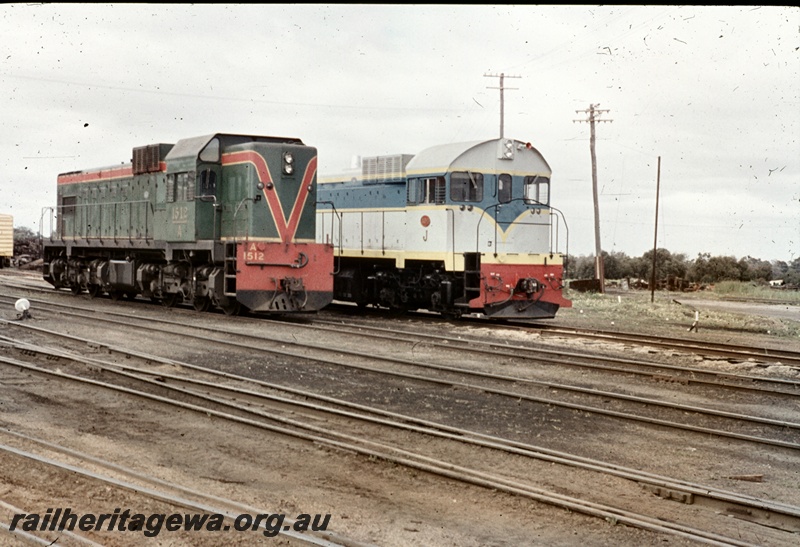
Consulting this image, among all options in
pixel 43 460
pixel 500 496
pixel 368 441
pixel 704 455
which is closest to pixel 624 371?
pixel 704 455

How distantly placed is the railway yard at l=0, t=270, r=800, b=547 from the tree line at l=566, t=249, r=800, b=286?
31.2 m

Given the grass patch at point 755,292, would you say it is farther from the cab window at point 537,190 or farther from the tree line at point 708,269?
the cab window at point 537,190

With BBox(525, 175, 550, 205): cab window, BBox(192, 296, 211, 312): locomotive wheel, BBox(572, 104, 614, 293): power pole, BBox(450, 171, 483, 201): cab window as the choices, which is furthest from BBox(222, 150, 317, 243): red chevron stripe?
BBox(572, 104, 614, 293): power pole

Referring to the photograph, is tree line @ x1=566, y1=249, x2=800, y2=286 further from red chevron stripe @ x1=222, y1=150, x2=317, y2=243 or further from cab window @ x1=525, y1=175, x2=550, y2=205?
red chevron stripe @ x1=222, y1=150, x2=317, y2=243

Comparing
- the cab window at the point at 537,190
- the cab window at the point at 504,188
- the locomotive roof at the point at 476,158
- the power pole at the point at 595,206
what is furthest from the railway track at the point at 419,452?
the power pole at the point at 595,206

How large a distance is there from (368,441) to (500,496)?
1737 mm

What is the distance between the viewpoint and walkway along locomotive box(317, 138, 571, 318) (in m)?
17.5

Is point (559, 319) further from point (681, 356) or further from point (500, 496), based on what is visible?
point (500, 496)

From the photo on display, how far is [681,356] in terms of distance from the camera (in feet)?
44.1

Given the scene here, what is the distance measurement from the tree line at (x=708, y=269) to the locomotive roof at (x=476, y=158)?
79.4 ft

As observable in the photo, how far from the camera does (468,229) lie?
17781 millimetres

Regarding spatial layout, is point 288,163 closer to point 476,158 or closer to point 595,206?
point 476,158

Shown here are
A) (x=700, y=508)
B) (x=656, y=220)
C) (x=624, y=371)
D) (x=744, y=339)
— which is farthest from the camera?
(x=656, y=220)

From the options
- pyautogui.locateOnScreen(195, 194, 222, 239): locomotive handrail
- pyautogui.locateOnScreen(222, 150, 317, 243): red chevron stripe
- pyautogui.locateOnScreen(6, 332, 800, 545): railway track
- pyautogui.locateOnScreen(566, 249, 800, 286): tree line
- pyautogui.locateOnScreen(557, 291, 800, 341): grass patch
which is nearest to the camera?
pyautogui.locateOnScreen(6, 332, 800, 545): railway track
